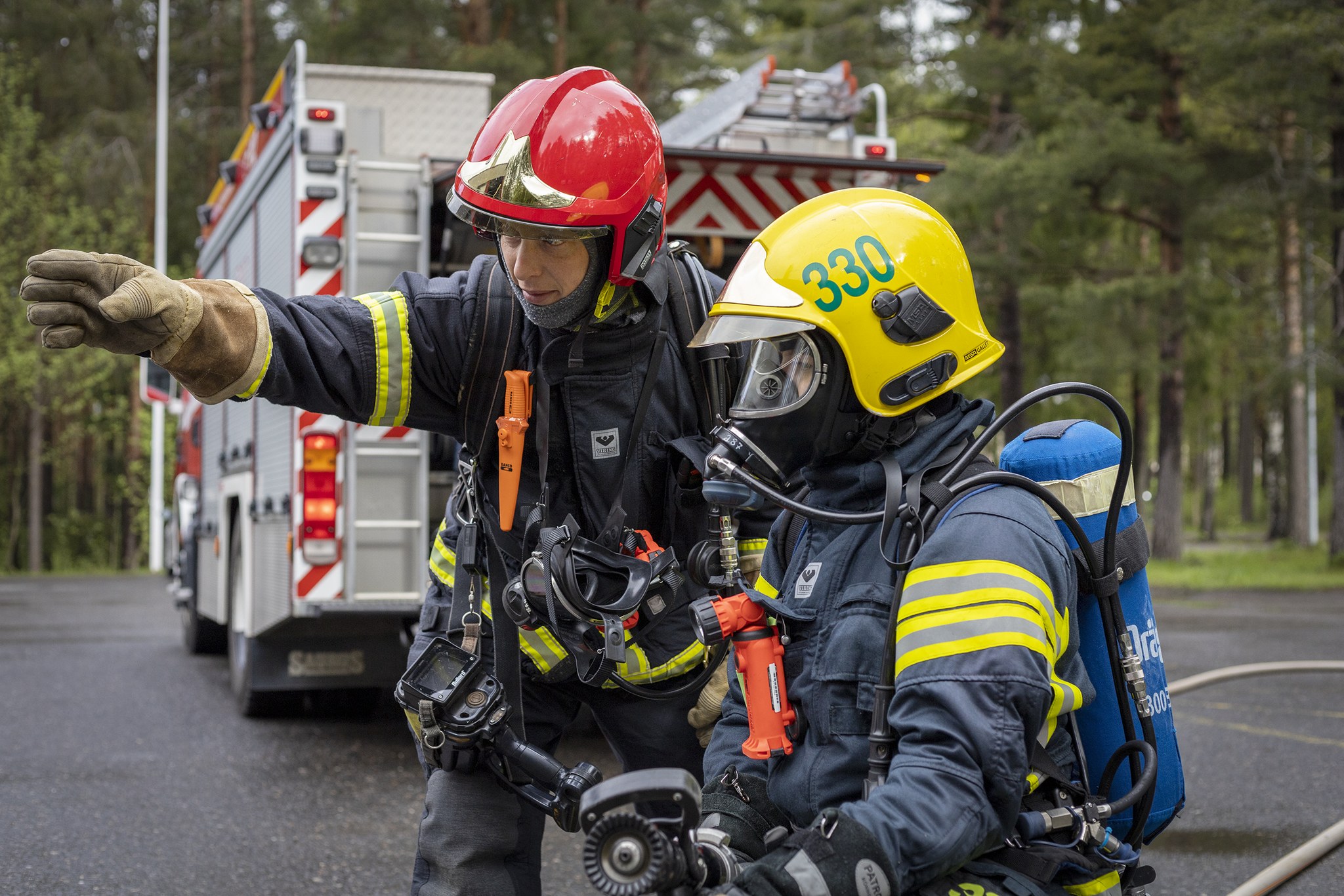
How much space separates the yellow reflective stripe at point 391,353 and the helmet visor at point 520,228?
23cm

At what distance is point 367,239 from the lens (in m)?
5.87

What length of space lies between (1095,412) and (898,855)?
23.1 m

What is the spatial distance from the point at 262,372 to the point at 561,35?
21.4m

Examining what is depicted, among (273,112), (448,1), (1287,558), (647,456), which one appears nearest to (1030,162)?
(1287,558)

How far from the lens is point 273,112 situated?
6762 millimetres

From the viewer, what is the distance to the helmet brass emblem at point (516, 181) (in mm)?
2553

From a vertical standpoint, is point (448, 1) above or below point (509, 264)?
above

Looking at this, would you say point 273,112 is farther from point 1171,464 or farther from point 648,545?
point 1171,464

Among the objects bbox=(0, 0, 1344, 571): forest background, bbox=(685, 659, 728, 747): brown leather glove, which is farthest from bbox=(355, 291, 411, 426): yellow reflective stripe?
bbox=(0, 0, 1344, 571): forest background

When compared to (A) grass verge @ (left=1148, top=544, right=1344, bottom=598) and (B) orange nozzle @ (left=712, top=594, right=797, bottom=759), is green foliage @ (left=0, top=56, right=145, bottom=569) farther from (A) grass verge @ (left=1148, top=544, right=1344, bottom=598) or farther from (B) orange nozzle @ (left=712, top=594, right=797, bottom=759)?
(B) orange nozzle @ (left=712, top=594, right=797, bottom=759)

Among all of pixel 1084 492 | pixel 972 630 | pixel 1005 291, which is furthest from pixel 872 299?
pixel 1005 291

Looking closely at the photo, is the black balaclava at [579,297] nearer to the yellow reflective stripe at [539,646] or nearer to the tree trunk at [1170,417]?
the yellow reflective stripe at [539,646]

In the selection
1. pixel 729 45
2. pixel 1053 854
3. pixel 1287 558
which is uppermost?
pixel 729 45

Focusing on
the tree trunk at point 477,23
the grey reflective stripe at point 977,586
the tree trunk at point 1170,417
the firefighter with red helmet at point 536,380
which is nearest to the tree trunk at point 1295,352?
the tree trunk at point 1170,417
